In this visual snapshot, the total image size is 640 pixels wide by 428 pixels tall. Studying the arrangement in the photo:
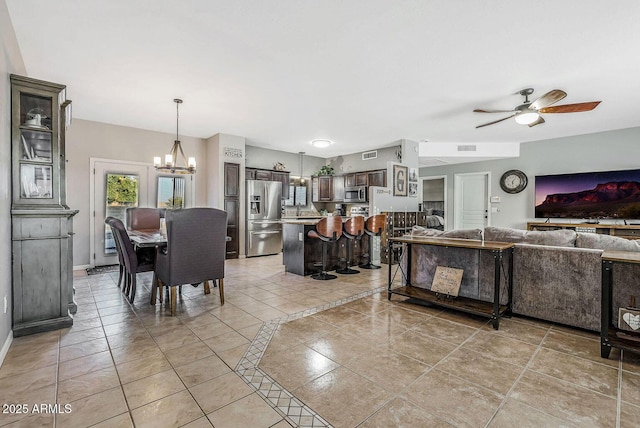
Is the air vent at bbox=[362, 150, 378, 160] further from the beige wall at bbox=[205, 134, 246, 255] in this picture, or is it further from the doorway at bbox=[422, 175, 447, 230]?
the beige wall at bbox=[205, 134, 246, 255]

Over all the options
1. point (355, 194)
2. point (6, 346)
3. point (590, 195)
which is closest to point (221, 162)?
point (355, 194)

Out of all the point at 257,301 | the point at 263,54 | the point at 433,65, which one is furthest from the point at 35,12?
the point at 433,65

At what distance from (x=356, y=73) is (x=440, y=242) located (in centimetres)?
215

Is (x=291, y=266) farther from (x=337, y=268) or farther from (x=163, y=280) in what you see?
(x=163, y=280)

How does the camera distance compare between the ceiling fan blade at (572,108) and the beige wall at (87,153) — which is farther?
the beige wall at (87,153)

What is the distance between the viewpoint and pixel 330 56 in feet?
10.4

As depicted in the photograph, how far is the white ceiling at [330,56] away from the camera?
246 cm

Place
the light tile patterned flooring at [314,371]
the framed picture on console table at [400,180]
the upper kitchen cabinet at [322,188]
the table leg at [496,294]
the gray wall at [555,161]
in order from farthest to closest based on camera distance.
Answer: the upper kitchen cabinet at [322,188], the framed picture on console table at [400,180], the gray wall at [555,161], the table leg at [496,294], the light tile patterned flooring at [314,371]

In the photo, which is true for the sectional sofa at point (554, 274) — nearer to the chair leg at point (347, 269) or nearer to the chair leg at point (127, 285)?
the chair leg at point (347, 269)

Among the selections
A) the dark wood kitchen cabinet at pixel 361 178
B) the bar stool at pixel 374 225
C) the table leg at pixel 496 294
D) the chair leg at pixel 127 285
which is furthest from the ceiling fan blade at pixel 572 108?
the chair leg at pixel 127 285

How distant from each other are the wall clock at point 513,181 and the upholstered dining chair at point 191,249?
7.06 meters

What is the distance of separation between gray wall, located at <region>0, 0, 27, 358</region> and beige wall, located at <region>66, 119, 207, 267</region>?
3225mm

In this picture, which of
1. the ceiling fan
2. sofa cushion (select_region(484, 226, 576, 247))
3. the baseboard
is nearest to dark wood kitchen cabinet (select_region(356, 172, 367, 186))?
the ceiling fan

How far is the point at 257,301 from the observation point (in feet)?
11.8
